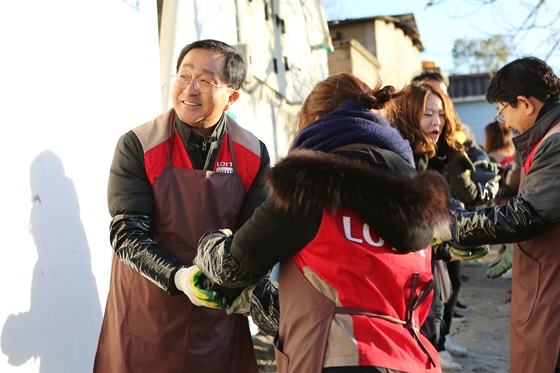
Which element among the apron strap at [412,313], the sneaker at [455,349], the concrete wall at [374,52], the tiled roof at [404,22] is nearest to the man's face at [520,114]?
the apron strap at [412,313]

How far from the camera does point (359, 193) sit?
6.44 feet

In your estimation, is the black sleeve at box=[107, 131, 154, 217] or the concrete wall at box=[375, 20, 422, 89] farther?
the concrete wall at box=[375, 20, 422, 89]

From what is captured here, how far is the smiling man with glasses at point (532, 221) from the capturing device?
115 inches

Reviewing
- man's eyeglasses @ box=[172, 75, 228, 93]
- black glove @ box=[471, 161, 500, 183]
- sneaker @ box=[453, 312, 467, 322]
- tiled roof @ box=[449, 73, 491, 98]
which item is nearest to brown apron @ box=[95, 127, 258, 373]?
man's eyeglasses @ box=[172, 75, 228, 93]

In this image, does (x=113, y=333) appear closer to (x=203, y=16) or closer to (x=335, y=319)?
(x=335, y=319)

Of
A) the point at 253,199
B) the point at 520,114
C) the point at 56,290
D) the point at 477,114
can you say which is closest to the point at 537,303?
the point at 520,114

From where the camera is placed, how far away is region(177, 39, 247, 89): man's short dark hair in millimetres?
2926

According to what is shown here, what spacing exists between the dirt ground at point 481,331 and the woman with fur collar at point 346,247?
11.5 feet

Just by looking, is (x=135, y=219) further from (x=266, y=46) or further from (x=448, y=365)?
(x=266, y=46)

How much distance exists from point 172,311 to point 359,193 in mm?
1108

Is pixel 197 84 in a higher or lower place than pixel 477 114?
higher

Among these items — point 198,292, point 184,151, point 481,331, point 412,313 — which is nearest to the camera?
point 412,313

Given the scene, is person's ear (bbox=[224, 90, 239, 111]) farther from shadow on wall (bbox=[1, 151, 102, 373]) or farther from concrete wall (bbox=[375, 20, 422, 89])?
concrete wall (bbox=[375, 20, 422, 89])

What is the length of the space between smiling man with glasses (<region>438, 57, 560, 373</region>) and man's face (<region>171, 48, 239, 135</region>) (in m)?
1.19
